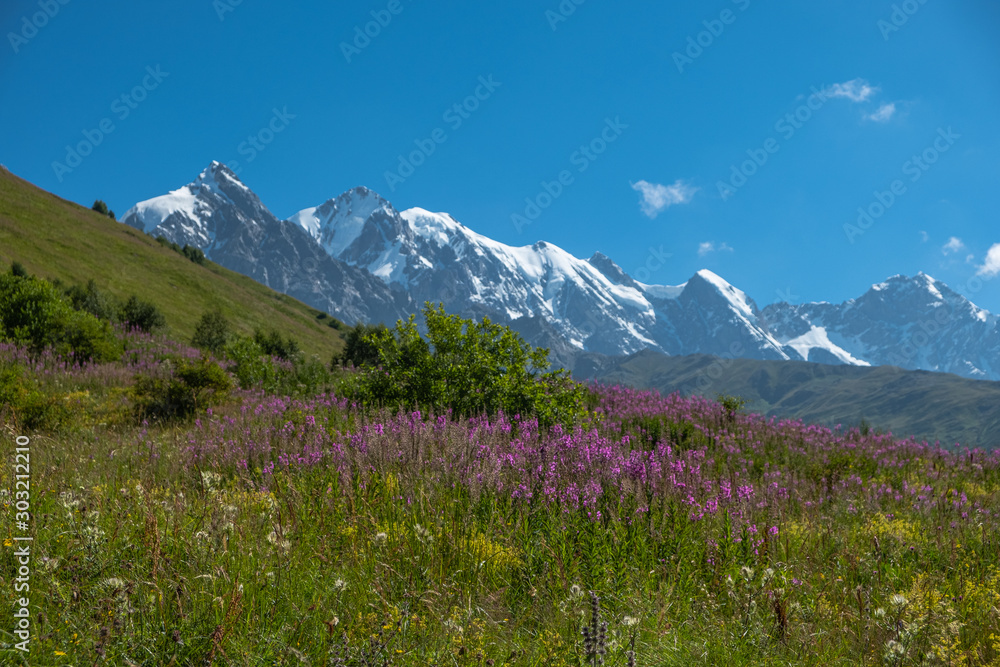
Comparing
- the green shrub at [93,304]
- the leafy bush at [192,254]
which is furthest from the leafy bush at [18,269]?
the leafy bush at [192,254]

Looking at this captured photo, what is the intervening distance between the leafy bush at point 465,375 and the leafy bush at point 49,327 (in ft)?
37.5

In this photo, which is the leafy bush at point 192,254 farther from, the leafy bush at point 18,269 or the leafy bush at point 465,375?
the leafy bush at point 465,375

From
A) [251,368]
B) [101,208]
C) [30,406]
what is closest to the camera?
[30,406]

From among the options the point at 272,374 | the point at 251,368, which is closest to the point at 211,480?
the point at 272,374

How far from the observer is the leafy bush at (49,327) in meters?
15.2

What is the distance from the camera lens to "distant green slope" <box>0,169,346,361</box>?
39125 millimetres

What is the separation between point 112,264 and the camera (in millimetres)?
45531

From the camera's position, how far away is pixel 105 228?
5788 centimetres

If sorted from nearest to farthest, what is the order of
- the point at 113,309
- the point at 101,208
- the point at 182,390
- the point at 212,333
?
the point at 182,390 < the point at 212,333 < the point at 113,309 < the point at 101,208

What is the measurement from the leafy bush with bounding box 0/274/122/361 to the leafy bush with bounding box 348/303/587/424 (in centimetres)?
1144

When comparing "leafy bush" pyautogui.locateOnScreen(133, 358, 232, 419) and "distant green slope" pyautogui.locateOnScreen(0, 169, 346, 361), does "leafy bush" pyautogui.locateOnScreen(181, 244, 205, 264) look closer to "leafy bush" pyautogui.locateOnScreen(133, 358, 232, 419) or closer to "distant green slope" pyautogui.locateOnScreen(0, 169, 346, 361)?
"distant green slope" pyautogui.locateOnScreen(0, 169, 346, 361)

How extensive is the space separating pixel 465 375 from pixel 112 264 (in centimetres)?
5069

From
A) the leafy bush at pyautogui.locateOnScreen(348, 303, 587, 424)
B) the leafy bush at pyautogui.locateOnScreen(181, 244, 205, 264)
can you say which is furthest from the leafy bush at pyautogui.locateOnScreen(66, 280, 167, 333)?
the leafy bush at pyautogui.locateOnScreen(181, 244, 205, 264)

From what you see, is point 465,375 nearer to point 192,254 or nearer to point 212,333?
point 212,333
